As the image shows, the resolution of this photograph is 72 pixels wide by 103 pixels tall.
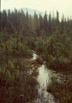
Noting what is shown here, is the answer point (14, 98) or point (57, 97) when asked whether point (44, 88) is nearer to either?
point (57, 97)

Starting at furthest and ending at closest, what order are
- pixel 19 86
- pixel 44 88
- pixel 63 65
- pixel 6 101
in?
pixel 63 65, pixel 44 88, pixel 19 86, pixel 6 101

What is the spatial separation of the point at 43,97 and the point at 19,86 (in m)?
1.26

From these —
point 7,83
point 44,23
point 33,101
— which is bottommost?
point 33,101

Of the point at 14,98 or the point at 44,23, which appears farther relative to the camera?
the point at 44,23

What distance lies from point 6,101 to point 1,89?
3.98ft

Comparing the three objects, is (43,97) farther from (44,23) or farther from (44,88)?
(44,23)

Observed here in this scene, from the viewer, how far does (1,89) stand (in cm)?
696

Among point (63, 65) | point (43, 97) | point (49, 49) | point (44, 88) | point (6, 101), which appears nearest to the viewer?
point (6, 101)

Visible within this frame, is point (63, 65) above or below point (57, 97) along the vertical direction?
above

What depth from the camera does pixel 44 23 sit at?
67.7m

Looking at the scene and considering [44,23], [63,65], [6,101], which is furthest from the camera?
[44,23]

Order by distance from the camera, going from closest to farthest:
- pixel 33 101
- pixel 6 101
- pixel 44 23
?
1. pixel 6 101
2. pixel 33 101
3. pixel 44 23

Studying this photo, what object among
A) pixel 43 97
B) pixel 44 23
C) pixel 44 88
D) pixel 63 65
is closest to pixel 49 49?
pixel 63 65

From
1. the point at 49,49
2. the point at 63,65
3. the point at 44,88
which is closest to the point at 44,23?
the point at 49,49
